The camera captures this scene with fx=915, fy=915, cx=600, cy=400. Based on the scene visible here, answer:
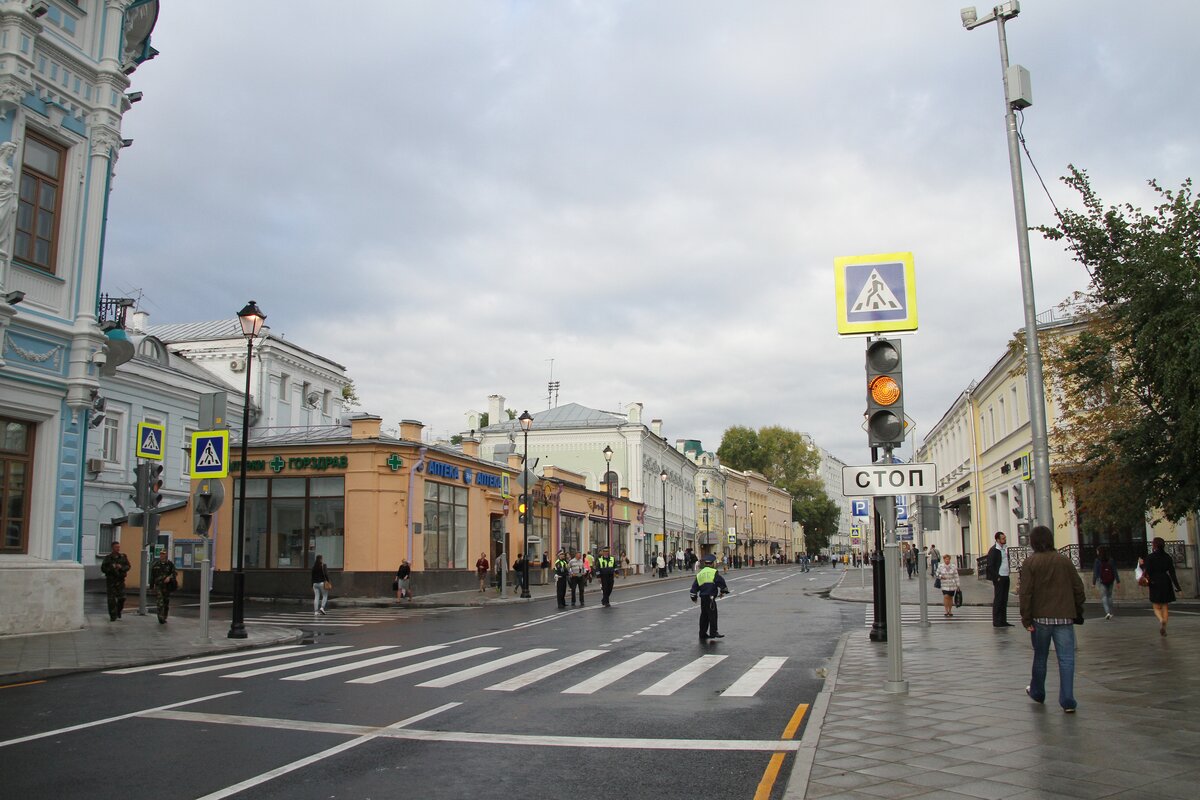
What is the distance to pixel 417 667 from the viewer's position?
1279cm

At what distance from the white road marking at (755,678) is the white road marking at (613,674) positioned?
59.1 inches

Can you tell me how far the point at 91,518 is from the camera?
112 feet

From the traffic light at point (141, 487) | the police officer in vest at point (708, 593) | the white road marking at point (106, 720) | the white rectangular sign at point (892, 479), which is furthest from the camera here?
the traffic light at point (141, 487)

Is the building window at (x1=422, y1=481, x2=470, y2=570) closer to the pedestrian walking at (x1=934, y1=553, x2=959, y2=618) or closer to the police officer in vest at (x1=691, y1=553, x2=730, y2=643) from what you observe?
the pedestrian walking at (x1=934, y1=553, x2=959, y2=618)

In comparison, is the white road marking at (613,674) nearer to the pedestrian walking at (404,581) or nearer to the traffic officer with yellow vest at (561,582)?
the traffic officer with yellow vest at (561,582)

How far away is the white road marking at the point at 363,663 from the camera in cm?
1191

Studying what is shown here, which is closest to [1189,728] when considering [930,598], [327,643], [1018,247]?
[1018,247]

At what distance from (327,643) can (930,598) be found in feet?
74.3

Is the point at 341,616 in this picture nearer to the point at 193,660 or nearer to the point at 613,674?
the point at 193,660

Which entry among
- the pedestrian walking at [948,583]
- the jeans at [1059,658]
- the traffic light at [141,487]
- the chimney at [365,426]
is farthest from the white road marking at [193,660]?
the chimney at [365,426]

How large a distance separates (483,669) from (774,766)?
21.1 ft

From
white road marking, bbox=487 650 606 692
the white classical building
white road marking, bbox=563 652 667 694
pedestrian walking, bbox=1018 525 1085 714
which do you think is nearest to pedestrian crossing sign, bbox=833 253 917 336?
pedestrian walking, bbox=1018 525 1085 714

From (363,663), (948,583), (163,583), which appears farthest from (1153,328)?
(163,583)

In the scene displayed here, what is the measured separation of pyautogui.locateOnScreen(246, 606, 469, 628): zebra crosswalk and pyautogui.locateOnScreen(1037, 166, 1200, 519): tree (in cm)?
1648
